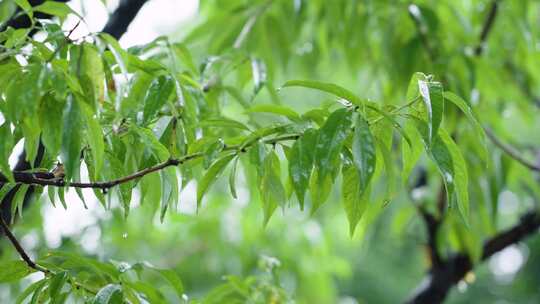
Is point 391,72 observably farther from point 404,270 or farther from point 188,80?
point 404,270

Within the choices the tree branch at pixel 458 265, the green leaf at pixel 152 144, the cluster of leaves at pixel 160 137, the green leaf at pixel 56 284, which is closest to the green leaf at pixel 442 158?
the cluster of leaves at pixel 160 137

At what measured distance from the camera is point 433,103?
1.83 feet

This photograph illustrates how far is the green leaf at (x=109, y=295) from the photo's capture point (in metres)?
0.64

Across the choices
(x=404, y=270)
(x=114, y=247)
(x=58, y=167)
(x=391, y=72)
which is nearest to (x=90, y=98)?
(x=58, y=167)

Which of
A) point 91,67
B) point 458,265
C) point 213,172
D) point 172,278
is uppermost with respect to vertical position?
point 91,67

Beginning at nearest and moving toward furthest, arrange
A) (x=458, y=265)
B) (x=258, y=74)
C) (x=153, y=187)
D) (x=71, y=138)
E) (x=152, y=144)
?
(x=71, y=138) < (x=152, y=144) < (x=153, y=187) < (x=258, y=74) < (x=458, y=265)

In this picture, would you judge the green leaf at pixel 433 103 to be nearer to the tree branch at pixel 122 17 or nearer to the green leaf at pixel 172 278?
the green leaf at pixel 172 278

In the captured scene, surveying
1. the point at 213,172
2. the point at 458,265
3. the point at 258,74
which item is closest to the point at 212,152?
the point at 213,172

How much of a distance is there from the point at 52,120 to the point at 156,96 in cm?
14

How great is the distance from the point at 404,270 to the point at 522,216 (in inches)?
95.1

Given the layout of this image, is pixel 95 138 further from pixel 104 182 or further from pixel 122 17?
pixel 122 17

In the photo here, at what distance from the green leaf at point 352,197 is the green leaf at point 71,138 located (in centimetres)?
22

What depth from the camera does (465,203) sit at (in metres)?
0.62

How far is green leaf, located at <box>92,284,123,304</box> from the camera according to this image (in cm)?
64
